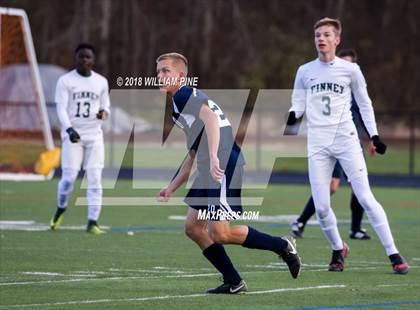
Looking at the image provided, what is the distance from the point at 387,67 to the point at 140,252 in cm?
4018

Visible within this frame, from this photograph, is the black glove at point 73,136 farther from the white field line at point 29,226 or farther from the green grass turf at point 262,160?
the green grass turf at point 262,160

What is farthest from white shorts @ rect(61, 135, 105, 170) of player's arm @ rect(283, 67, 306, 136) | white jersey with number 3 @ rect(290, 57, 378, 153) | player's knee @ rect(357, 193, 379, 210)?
player's knee @ rect(357, 193, 379, 210)

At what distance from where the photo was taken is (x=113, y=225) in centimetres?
1631

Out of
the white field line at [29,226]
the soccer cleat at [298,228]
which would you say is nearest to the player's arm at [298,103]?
the soccer cleat at [298,228]

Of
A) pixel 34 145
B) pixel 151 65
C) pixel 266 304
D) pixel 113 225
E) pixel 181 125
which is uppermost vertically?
pixel 181 125

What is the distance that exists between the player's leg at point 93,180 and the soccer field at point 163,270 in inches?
8.1

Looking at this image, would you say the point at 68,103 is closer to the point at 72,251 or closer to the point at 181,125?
the point at 72,251

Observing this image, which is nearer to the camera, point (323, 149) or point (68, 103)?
point (323, 149)

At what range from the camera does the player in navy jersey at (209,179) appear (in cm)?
909

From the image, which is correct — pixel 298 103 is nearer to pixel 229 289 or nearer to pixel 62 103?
pixel 229 289

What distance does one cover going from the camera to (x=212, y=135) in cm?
894

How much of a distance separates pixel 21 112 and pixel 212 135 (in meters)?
19.0

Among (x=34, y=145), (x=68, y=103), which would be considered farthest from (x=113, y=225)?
(x=34, y=145)

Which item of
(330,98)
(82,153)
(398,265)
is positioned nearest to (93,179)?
(82,153)
